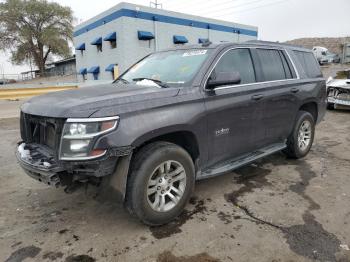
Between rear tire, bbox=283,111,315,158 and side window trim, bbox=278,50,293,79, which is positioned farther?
rear tire, bbox=283,111,315,158

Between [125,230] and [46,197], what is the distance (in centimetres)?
149

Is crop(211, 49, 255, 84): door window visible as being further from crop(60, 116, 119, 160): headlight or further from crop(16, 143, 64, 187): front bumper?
crop(16, 143, 64, 187): front bumper

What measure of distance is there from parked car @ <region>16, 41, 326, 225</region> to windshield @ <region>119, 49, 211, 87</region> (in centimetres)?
2

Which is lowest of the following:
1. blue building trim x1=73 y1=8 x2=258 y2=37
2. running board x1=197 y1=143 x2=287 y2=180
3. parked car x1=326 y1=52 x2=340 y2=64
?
running board x1=197 y1=143 x2=287 y2=180

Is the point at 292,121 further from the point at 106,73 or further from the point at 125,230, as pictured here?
the point at 106,73

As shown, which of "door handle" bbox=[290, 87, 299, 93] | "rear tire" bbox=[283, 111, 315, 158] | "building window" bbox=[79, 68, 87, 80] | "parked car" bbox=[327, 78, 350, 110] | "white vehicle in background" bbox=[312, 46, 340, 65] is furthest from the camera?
"white vehicle in background" bbox=[312, 46, 340, 65]

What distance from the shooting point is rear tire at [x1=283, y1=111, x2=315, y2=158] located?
523 centimetres

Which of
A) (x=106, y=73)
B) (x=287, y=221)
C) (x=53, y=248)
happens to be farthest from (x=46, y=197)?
(x=106, y=73)

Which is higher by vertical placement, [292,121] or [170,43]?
[170,43]

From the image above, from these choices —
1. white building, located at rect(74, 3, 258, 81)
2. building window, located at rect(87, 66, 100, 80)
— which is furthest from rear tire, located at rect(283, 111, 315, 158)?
building window, located at rect(87, 66, 100, 80)

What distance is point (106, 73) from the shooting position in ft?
78.9

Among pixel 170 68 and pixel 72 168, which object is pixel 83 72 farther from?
pixel 72 168

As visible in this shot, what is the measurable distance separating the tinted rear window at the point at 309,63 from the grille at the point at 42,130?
423cm

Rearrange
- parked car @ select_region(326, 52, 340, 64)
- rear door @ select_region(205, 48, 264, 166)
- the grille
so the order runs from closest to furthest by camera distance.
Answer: the grille, rear door @ select_region(205, 48, 264, 166), parked car @ select_region(326, 52, 340, 64)
